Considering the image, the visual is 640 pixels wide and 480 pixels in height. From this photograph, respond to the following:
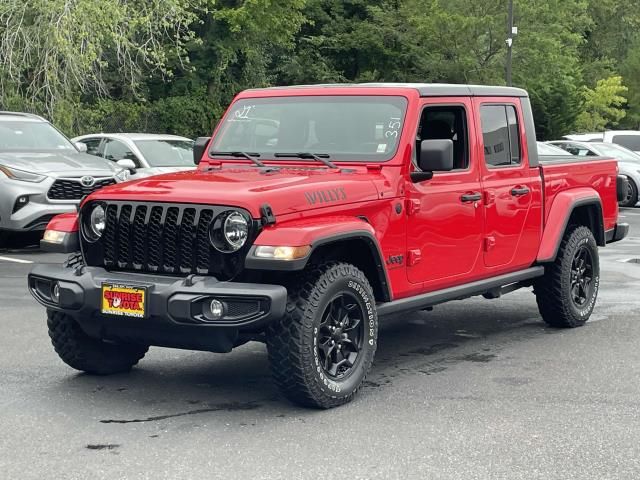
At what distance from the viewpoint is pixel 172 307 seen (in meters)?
5.66

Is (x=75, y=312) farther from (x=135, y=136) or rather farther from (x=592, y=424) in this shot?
(x=135, y=136)

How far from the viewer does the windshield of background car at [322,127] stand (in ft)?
22.7

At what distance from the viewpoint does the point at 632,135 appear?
89.1ft

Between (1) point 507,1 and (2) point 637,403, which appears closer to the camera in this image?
(2) point 637,403

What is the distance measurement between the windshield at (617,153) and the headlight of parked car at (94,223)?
18.6m

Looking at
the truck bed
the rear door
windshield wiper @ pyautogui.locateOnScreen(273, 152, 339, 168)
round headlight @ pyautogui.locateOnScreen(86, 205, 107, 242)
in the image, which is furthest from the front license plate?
the truck bed

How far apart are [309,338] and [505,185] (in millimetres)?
2503

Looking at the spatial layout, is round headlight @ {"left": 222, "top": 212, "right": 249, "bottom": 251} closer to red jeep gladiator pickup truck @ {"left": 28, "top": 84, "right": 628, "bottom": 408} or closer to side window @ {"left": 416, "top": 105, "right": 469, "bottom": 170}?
red jeep gladiator pickup truck @ {"left": 28, "top": 84, "right": 628, "bottom": 408}

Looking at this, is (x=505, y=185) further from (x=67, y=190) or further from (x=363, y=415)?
(x=67, y=190)

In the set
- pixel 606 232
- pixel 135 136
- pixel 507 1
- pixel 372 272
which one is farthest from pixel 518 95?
pixel 507 1

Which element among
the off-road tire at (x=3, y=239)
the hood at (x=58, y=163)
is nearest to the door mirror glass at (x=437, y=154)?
the hood at (x=58, y=163)

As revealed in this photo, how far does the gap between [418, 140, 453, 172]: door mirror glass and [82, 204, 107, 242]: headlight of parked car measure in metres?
1.95

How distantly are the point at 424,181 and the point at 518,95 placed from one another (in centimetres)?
182

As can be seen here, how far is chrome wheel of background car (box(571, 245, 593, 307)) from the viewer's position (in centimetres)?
876
